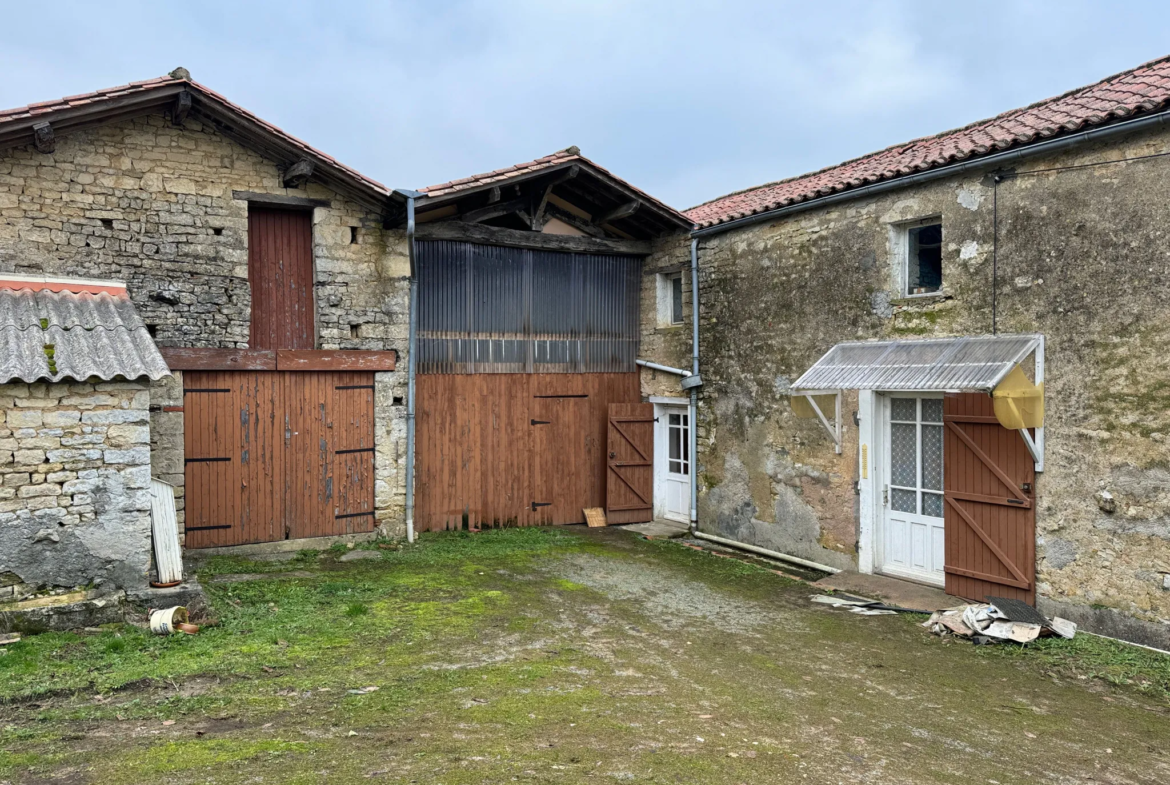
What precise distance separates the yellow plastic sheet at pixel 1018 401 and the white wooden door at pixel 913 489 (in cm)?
112

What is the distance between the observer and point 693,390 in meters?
10.7

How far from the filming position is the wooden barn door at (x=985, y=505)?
6926 mm

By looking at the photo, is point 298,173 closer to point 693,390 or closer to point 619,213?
point 619,213

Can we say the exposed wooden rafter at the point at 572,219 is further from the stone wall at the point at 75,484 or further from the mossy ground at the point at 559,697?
the stone wall at the point at 75,484

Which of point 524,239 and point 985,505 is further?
point 524,239

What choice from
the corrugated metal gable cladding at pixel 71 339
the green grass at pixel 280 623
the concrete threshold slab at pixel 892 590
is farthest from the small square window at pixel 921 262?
the corrugated metal gable cladding at pixel 71 339

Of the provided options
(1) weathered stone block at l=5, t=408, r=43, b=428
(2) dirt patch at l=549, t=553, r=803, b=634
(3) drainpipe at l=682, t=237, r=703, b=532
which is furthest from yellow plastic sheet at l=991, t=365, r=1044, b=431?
(1) weathered stone block at l=5, t=408, r=43, b=428

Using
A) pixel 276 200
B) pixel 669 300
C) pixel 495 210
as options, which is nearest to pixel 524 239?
pixel 495 210

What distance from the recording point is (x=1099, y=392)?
6.39 metres

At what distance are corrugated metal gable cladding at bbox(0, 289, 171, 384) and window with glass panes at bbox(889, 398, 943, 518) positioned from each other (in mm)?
6787

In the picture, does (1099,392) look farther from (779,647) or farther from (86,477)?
(86,477)

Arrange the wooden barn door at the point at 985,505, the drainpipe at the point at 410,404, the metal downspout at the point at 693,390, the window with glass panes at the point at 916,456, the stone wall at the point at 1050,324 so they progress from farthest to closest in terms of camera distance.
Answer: the metal downspout at the point at 693,390
the drainpipe at the point at 410,404
the window with glass panes at the point at 916,456
the wooden barn door at the point at 985,505
the stone wall at the point at 1050,324

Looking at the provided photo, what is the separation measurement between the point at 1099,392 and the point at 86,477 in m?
7.94

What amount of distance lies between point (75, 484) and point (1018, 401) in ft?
24.5
